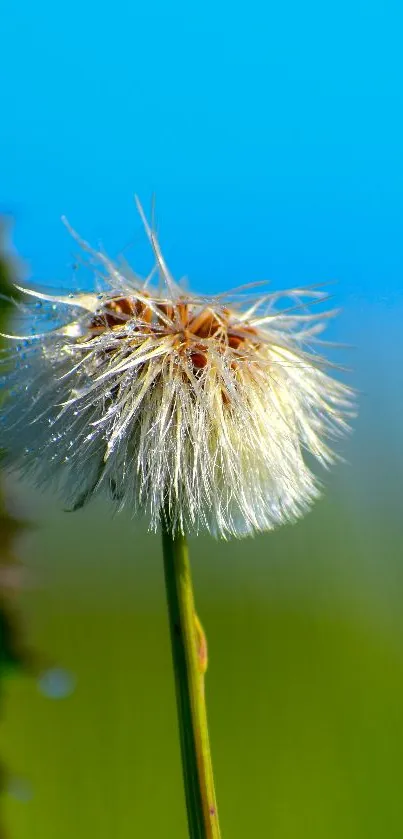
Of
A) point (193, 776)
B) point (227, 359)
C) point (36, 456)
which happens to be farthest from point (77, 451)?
point (193, 776)

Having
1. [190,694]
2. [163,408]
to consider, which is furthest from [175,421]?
[190,694]

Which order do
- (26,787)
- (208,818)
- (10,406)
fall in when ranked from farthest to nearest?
(26,787)
(10,406)
(208,818)

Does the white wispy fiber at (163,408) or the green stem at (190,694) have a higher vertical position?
the white wispy fiber at (163,408)

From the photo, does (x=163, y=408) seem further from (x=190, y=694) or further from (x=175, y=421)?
(x=190, y=694)

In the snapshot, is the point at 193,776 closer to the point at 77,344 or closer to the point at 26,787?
the point at 77,344

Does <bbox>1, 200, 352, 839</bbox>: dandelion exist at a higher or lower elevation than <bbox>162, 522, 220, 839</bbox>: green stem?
higher
